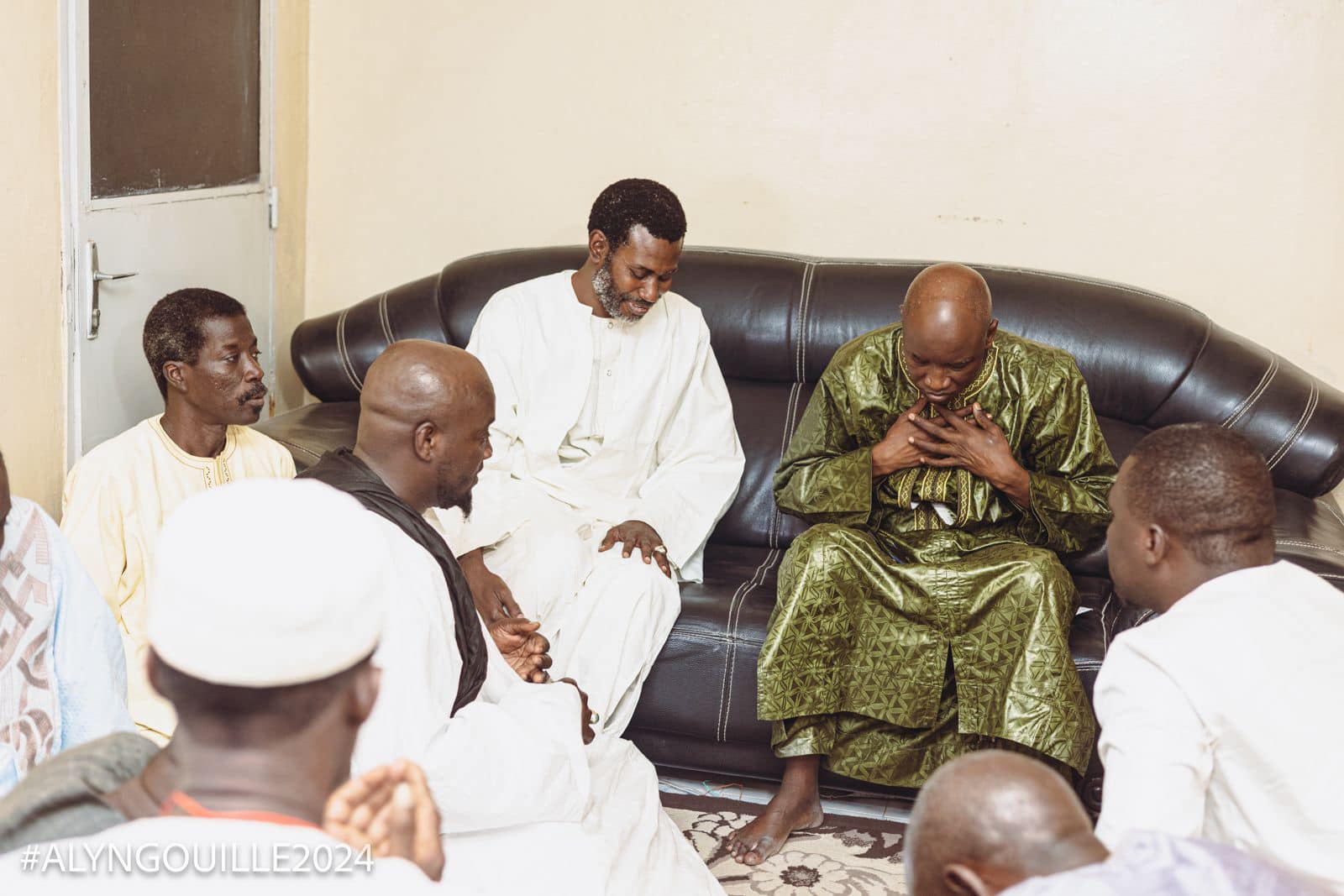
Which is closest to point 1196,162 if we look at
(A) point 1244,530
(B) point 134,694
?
(A) point 1244,530

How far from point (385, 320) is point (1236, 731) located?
9.54 ft

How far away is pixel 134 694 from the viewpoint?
8.82 feet

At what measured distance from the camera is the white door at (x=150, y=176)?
323cm

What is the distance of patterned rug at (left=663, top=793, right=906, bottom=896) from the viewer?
112 inches

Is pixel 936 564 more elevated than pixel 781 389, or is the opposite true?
pixel 781 389

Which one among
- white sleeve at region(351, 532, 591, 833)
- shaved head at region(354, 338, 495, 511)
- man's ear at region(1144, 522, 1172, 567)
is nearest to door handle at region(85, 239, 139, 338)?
shaved head at region(354, 338, 495, 511)

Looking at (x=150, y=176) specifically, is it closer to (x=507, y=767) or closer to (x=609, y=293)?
(x=609, y=293)

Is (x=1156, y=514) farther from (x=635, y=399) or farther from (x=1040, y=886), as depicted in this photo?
(x=635, y=399)

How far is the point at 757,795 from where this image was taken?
10.9ft

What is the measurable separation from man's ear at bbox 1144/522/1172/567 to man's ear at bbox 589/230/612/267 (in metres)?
2.00

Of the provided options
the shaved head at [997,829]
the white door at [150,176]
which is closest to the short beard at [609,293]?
the white door at [150,176]

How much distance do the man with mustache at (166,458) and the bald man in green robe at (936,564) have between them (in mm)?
1330

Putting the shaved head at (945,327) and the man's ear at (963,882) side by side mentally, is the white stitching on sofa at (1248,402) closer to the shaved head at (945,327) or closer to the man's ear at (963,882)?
the shaved head at (945,327)

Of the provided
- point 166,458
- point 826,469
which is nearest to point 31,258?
point 166,458
